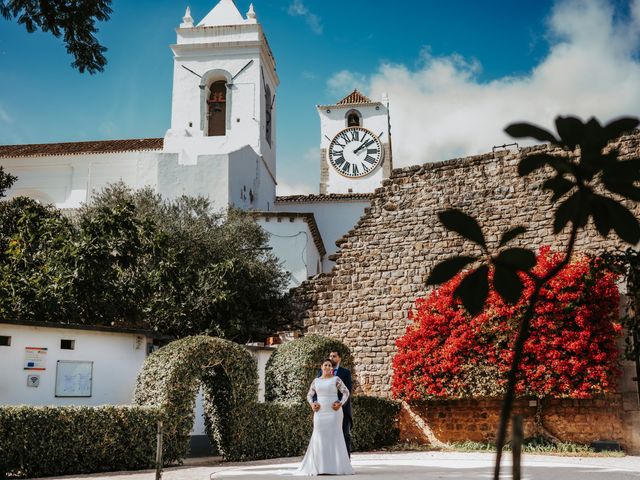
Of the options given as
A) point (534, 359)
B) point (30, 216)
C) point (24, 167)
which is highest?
point (24, 167)

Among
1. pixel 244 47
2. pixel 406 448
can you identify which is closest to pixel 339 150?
pixel 244 47

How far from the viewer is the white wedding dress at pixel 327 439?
10344 mm

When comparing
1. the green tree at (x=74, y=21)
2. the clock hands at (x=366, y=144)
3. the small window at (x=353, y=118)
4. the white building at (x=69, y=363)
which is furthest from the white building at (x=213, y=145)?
the green tree at (x=74, y=21)

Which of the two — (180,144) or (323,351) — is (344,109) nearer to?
(180,144)

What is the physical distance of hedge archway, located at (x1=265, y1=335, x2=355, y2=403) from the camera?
1415 centimetres

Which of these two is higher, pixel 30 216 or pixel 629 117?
pixel 30 216

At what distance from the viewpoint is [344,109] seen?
4866 cm

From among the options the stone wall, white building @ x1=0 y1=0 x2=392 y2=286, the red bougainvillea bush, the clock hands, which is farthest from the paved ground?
the clock hands

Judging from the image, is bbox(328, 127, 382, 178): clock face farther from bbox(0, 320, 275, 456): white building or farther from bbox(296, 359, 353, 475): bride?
bbox(296, 359, 353, 475): bride

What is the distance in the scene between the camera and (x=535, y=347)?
564 inches

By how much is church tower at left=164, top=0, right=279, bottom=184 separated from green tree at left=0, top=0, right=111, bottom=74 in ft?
89.7

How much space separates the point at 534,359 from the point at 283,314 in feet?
23.8

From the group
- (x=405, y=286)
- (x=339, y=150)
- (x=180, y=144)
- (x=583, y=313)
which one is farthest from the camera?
(x=339, y=150)

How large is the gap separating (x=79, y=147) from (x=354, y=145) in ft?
59.6
